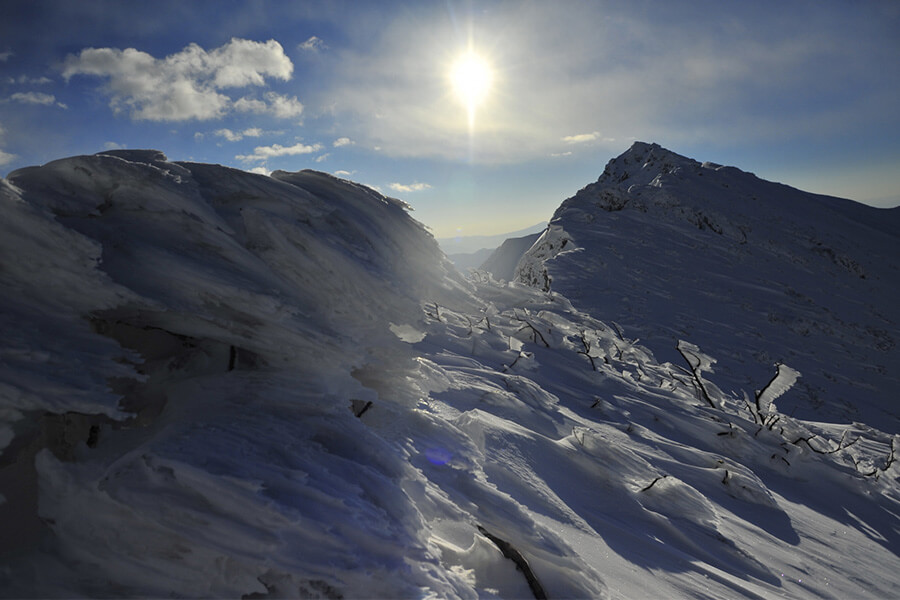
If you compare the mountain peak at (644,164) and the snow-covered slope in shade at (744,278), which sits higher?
the mountain peak at (644,164)

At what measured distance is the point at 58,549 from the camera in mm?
1139

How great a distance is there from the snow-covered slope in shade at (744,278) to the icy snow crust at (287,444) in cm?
632

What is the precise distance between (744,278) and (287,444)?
43.9ft

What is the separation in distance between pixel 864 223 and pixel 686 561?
23345 mm

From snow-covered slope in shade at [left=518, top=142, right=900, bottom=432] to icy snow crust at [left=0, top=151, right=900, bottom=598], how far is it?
20.7 feet

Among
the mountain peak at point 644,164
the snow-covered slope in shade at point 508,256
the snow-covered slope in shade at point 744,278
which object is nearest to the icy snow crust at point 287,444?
the snow-covered slope in shade at point 744,278

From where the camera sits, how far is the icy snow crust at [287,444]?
45.7 inches

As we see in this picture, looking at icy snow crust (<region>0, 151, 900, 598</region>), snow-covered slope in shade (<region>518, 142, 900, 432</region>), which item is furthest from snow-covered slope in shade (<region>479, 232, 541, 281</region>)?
icy snow crust (<region>0, 151, 900, 598</region>)

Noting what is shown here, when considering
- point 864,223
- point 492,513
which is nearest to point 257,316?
point 492,513

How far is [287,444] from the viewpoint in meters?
1.47

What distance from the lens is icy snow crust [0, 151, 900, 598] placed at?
3.81ft

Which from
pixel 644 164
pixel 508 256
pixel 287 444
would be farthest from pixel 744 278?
pixel 508 256

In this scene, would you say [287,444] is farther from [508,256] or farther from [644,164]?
[508,256]

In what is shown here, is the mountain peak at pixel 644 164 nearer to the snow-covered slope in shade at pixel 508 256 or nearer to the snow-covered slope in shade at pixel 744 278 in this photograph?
the snow-covered slope in shade at pixel 744 278
